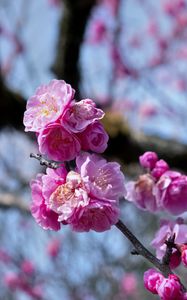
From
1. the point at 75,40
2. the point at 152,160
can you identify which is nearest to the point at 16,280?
the point at 75,40

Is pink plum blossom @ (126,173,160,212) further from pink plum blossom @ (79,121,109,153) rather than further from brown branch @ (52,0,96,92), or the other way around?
brown branch @ (52,0,96,92)

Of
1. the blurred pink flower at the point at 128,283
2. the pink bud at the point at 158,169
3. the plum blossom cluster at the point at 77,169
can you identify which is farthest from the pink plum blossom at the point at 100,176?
the blurred pink flower at the point at 128,283

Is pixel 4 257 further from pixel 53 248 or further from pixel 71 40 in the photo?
pixel 71 40

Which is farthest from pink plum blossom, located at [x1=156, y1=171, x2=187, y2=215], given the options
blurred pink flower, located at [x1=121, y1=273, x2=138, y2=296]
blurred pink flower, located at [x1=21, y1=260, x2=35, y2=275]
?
blurred pink flower, located at [x1=121, y1=273, x2=138, y2=296]

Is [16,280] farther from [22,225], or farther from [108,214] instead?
[108,214]

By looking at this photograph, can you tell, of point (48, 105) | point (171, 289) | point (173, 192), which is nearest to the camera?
point (171, 289)

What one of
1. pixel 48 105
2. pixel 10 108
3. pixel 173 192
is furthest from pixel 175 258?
pixel 10 108
